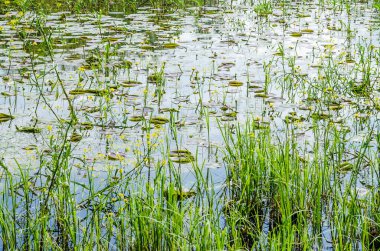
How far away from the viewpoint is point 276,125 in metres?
4.14

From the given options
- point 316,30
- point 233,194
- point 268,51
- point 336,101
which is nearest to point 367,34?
point 316,30

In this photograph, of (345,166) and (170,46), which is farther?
(170,46)

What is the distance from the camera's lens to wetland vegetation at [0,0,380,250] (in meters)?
2.61

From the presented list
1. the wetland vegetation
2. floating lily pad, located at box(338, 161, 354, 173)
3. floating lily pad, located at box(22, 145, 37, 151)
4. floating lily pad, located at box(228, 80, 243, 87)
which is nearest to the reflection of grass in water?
the wetland vegetation

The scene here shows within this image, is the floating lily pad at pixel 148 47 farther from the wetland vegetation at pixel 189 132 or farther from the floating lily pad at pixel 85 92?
the floating lily pad at pixel 85 92

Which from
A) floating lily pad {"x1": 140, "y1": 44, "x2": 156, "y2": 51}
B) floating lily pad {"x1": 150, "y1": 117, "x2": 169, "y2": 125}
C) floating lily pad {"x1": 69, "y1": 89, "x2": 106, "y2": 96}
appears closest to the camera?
floating lily pad {"x1": 150, "y1": 117, "x2": 169, "y2": 125}

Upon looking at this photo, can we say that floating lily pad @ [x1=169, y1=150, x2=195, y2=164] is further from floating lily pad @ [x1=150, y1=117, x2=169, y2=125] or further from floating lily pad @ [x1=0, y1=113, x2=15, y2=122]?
floating lily pad @ [x1=0, y1=113, x2=15, y2=122]

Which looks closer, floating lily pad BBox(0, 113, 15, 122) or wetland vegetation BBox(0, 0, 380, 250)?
wetland vegetation BBox(0, 0, 380, 250)

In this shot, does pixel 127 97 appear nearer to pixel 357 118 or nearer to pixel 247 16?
pixel 357 118

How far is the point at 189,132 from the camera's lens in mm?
4008

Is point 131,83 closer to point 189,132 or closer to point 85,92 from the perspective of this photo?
point 85,92

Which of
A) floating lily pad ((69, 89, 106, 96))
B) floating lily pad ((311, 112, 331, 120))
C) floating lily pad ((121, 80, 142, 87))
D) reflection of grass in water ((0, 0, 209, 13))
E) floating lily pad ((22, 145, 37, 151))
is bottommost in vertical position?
floating lily pad ((22, 145, 37, 151))

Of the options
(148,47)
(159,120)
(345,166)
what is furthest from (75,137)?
(148,47)

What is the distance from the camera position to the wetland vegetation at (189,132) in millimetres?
2607
